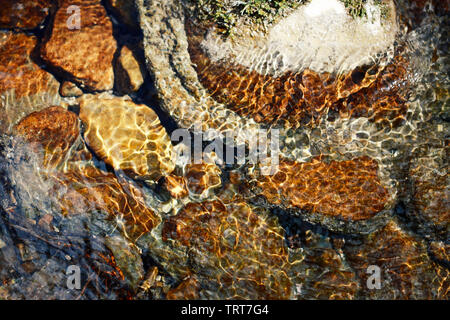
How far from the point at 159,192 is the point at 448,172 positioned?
409cm

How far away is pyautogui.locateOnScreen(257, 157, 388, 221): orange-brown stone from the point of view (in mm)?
3746

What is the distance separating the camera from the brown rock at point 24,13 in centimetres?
489

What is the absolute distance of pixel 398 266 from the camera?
3.81m

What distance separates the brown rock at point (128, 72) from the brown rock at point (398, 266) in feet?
13.5

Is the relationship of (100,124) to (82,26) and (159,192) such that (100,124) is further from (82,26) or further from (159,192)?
(82,26)

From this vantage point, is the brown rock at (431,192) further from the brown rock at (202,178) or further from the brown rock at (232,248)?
the brown rock at (202,178)

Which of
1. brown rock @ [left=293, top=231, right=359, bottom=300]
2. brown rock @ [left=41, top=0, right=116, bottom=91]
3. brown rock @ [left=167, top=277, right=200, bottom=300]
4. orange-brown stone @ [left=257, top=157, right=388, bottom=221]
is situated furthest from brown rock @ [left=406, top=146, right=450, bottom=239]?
brown rock @ [left=41, top=0, right=116, bottom=91]

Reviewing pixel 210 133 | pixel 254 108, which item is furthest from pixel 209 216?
pixel 254 108

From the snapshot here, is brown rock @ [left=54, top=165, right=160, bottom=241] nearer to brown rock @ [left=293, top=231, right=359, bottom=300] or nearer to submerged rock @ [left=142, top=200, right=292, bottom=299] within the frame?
submerged rock @ [left=142, top=200, right=292, bottom=299]

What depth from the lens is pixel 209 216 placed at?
13.5ft

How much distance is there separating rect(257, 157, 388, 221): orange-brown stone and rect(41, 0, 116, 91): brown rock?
10.6 feet

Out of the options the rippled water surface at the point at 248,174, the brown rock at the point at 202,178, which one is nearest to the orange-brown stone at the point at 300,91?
the rippled water surface at the point at 248,174

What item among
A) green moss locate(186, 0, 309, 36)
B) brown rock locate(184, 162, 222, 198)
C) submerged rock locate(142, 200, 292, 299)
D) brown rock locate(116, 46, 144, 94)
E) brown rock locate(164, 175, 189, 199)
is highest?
green moss locate(186, 0, 309, 36)

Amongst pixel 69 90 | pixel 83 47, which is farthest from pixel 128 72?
pixel 69 90
